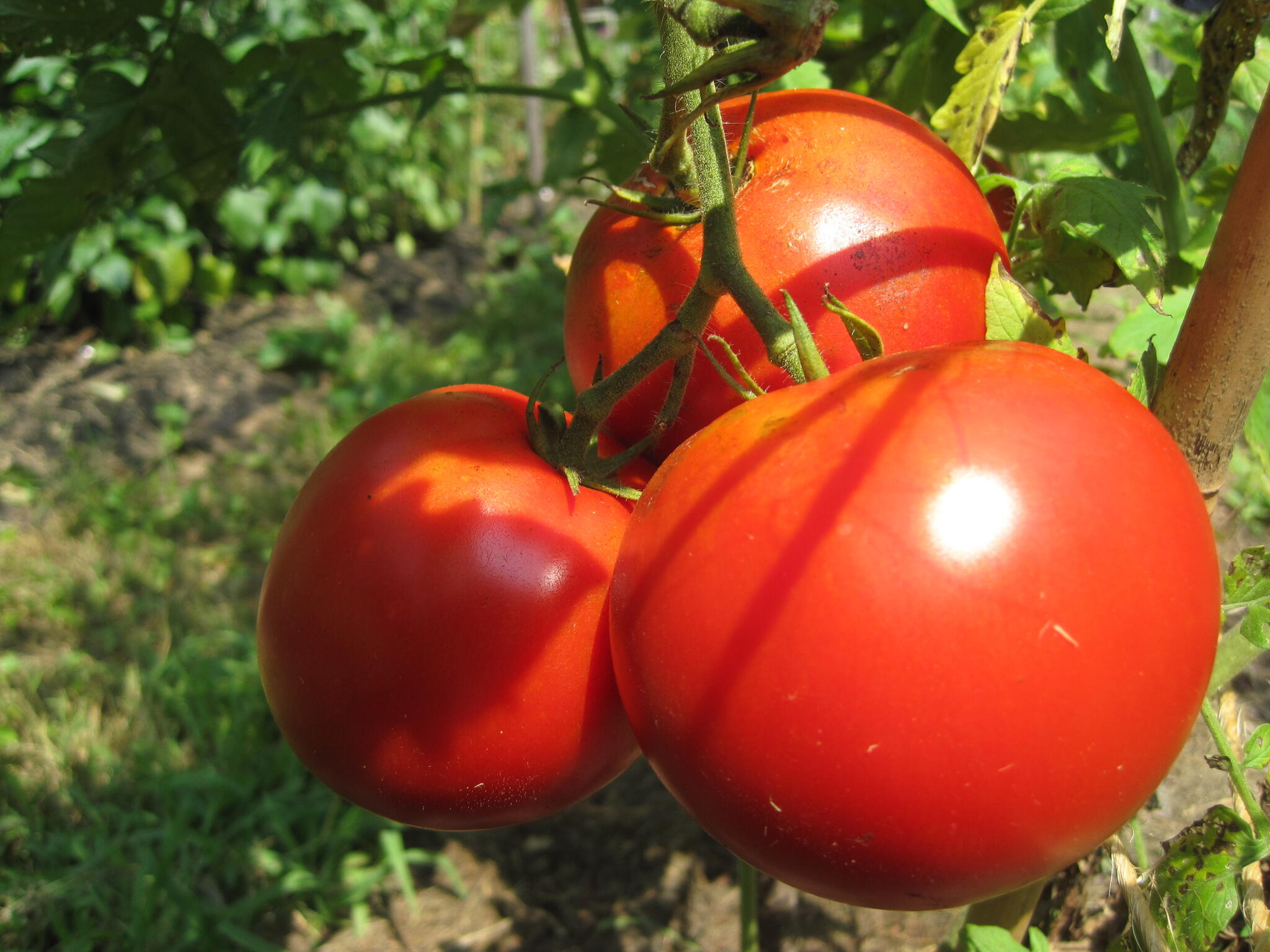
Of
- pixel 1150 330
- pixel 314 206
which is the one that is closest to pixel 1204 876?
pixel 1150 330

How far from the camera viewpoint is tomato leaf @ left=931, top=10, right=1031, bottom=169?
2.52 ft

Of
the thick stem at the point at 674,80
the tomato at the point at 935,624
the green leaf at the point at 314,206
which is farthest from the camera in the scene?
→ the green leaf at the point at 314,206

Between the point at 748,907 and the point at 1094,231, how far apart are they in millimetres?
802

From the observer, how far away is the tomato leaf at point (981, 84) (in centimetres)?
77

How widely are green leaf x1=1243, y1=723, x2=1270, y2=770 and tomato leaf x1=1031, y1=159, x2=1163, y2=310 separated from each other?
30 cm

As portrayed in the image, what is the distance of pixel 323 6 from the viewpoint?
3137mm

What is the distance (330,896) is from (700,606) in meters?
1.36

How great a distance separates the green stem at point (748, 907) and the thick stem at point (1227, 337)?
62cm

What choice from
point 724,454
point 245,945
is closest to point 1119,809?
point 724,454

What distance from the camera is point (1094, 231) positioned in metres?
0.67

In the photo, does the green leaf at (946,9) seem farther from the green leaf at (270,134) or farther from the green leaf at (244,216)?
the green leaf at (244,216)

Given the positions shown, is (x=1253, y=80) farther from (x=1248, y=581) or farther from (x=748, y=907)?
(x=748, y=907)

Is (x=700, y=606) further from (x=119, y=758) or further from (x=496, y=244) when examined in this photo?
(x=496, y=244)

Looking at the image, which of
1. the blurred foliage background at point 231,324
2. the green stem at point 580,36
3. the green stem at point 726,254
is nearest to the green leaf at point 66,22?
the blurred foliage background at point 231,324
